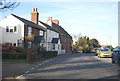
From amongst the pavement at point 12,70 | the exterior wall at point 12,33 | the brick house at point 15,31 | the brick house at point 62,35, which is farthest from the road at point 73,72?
the brick house at point 62,35

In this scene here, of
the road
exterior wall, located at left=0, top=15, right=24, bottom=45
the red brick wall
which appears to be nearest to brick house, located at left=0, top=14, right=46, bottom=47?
exterior wall, located at left=0, top=15, right=24, bottom=45

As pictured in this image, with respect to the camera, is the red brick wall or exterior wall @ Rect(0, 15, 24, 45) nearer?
exterior wall @ Rect(0, 15, 24, 45)

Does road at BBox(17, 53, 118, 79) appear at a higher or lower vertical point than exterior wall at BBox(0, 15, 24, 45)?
lower

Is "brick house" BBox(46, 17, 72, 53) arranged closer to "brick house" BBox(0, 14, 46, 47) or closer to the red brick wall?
the red brick wall

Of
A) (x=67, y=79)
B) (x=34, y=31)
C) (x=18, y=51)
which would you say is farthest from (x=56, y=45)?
(x=67, y=79)

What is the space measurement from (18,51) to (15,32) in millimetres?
12777

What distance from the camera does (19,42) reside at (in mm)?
37906

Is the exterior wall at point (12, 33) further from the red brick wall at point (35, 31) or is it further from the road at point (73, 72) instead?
the road at point (73, 72)

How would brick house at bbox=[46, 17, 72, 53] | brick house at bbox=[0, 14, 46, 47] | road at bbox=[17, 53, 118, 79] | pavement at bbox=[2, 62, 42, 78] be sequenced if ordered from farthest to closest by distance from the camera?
brick house at bbox=[46, 17, 72, 53] → brick house at bbox=[0, 14, 46, 47] → pavement at bbox=[2, 62, 42, 78] → road at bbox=[17, 53, 118, 79]

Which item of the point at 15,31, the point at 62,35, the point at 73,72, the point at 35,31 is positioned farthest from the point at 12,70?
the point at 62,35

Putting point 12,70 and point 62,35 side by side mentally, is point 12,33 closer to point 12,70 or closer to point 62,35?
point 12,70

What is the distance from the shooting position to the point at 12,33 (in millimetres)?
38719

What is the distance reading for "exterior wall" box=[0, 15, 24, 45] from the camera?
125 ft

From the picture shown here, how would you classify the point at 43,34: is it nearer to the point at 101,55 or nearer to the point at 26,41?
the point at 26,41
